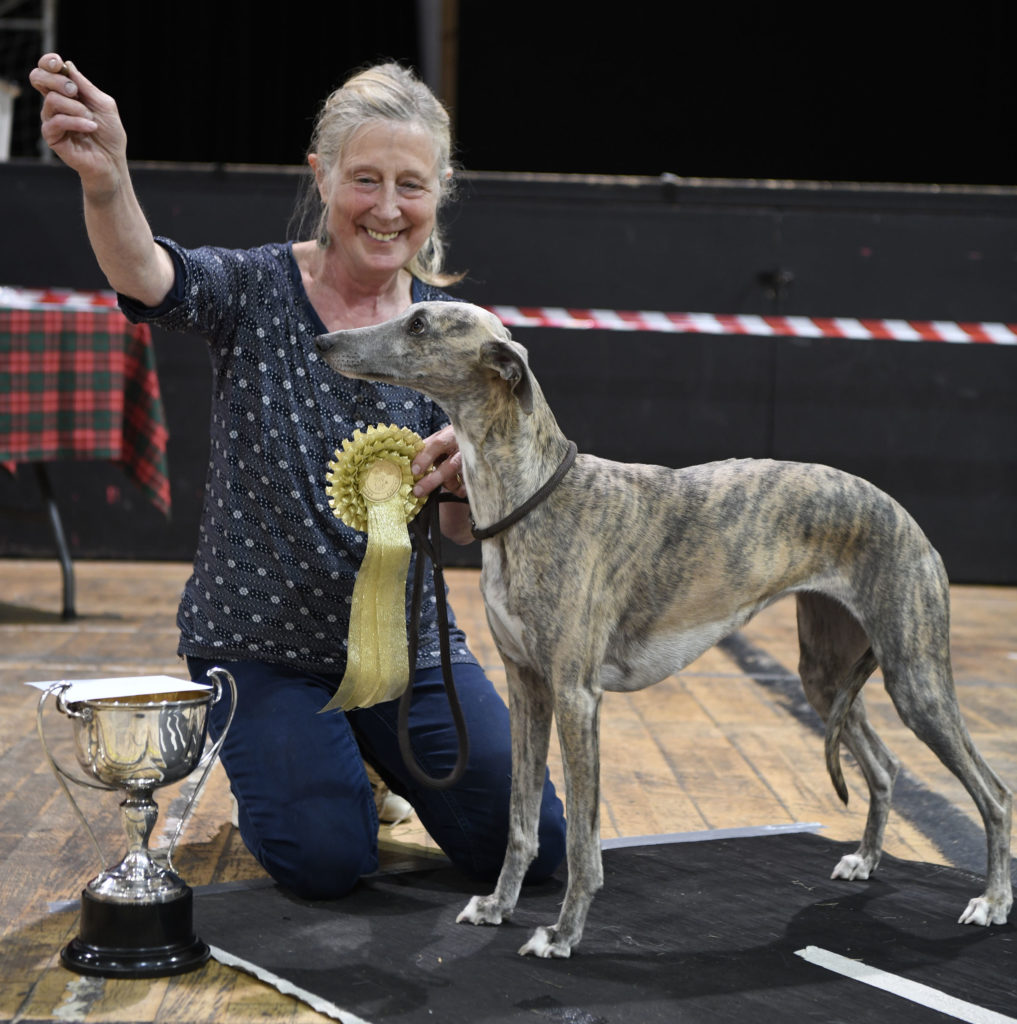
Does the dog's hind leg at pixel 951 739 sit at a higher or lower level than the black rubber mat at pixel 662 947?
higher

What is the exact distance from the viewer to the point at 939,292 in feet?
19.9

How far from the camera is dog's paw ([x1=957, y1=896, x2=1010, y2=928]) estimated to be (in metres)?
2.22

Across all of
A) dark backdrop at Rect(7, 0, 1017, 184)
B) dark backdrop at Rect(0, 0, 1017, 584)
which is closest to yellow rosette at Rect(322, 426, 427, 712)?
dark backdrop at Rect(0, 0, 1017, 584)

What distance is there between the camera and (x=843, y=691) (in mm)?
2414

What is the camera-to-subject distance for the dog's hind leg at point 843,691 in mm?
2457

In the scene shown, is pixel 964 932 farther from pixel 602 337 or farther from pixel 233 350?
pixel 602 337

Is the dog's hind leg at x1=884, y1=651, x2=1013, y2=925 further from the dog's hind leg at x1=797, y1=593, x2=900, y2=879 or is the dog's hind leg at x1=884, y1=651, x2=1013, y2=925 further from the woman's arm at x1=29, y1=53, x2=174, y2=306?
the woman's arm at x1=29, y1=53, x2=174, y2=306

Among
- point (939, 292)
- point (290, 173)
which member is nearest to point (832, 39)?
point (939, 292)

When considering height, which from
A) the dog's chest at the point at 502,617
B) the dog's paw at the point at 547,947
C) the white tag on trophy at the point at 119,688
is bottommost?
the dog's paw at the point at 547,947

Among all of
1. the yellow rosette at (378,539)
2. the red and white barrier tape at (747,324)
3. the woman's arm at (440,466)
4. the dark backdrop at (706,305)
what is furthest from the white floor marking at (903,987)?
the red and white barrier tape at (747,324)

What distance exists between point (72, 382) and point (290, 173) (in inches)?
66.2

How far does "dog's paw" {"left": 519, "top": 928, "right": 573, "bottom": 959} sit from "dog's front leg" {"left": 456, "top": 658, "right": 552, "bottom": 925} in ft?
0.50

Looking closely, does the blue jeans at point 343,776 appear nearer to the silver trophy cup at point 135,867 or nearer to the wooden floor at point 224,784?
the wooden floor at point 224,784

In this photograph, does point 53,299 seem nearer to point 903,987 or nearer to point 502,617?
point 502,617
